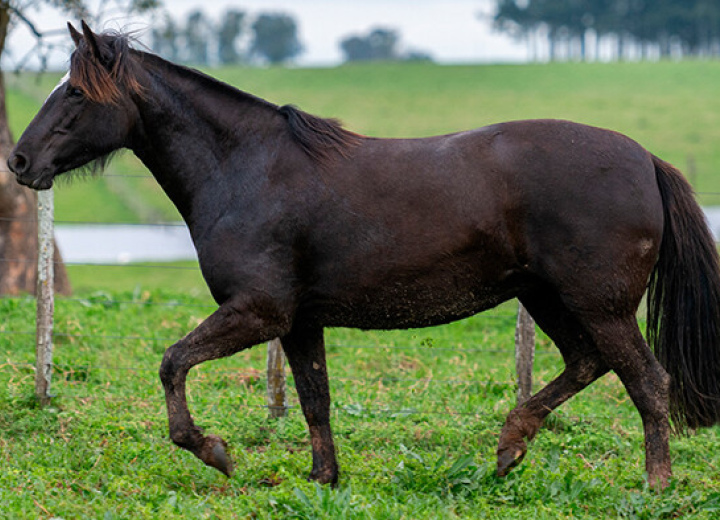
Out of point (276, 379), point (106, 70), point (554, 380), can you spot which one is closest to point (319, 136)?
point (106, 70)

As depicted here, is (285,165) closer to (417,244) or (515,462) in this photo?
(417,244)

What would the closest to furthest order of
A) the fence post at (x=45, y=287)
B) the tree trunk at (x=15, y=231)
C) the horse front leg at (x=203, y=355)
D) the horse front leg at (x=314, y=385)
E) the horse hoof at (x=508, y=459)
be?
the horse front leg at (x=203, y=355) < the horse hoof at (x=508, y=459) < the horse front leg at (x=314, y=385) < the fence post at (x=45, y=287) < the tree trunk at (x=15, y=231)

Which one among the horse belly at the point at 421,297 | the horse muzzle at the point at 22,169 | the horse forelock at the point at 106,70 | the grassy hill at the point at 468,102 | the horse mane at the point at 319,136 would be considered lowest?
the grassy hill at the point at 468,102

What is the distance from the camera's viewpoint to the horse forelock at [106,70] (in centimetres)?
499

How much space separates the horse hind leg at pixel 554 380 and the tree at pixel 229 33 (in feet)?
271

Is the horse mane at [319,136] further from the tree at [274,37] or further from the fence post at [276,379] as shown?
the tree at [274,37]

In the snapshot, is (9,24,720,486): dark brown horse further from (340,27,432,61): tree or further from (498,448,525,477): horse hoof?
(340,27,432,61): tree

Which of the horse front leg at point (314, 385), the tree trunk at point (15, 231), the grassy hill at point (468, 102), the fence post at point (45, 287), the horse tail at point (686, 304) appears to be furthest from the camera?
the grassy hill at point (468, 102)

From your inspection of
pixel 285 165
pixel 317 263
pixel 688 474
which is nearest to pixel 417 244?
pixel 317 263

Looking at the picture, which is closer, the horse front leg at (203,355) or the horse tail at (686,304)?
the horse front leg at (203,355)

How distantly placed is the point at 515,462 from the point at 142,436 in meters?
2.65

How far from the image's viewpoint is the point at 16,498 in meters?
4.59

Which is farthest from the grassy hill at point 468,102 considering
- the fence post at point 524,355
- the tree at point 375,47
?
the tree at point 375,47

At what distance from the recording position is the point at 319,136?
521 cm
